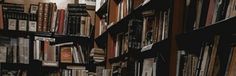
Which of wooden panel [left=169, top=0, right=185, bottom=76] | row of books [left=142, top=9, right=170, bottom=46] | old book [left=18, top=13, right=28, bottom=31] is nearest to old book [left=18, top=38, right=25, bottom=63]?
old book [left=18, top=13, right=28, bottom=31]

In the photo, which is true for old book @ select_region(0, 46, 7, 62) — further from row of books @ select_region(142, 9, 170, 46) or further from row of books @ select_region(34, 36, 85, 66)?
row of books @ select_region(142, 9, 170, 46)

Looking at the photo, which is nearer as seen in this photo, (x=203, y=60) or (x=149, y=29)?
(x=203, y=60)

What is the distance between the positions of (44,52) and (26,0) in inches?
24.3

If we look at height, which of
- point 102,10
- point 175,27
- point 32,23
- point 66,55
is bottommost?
point 66,55

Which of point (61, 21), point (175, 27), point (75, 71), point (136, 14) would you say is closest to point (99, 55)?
point (75, 71)

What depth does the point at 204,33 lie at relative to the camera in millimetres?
1461

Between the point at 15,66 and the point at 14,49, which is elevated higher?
the point at 14,49

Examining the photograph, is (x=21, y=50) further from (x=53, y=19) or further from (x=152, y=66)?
(x=152, y=66)

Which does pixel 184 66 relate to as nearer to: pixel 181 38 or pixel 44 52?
pixel 181 38

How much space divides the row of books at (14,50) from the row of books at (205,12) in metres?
2.21

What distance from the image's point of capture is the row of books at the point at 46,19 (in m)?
3.45

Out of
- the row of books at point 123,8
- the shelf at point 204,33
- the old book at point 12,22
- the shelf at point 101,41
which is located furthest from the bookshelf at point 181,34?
the old book at point 12,22

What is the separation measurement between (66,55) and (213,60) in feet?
7.94

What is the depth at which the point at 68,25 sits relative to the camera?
3555 mm
